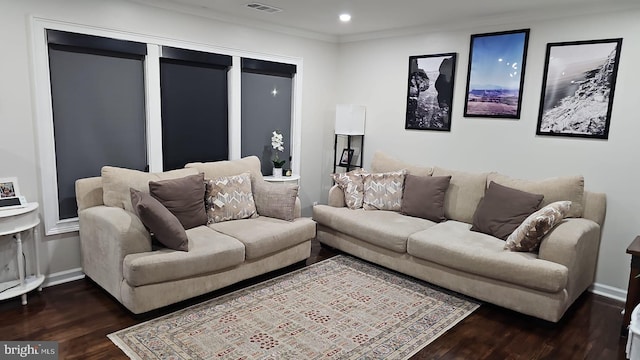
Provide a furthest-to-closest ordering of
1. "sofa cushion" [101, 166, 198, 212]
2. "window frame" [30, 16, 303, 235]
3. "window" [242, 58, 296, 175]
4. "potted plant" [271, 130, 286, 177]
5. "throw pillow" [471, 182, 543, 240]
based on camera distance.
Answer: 1. "potted plant" [271, 130, 286, 177]
2. "window" [242, 58, 296, 175]
3. "throw pillow" [471, 182, 543, 240]
4. "sofa cushion" [101, 166, 198, 212]
5. "window frame" [30, 16, 303, 235]

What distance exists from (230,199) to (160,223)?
3.03 ft

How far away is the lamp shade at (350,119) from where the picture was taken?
5148 mm

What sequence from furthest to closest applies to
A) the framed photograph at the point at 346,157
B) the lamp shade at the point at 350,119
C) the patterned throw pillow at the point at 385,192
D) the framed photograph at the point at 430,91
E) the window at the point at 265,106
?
the framed photograph at the point at 346,157
the lamp shade at the point at 350,119
the window at the point at 265,106
the framed photograph at the point at 430,91
the patterned throw pillow at the point at 385,192

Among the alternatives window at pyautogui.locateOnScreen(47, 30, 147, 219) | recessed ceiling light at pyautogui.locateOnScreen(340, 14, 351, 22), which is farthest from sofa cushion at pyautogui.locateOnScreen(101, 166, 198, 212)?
recessed ceiling light at pyautogui.locateOnScreen(340, 14, 351, 22)

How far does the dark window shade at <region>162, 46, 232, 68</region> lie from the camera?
396 centimetres

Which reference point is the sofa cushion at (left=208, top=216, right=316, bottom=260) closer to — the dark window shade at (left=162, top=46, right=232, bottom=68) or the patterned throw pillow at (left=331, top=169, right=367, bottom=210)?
the patterned throw pillow at (left=331, top=169, right=367, bottom=210)

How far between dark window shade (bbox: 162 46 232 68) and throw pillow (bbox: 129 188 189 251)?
1.56 m

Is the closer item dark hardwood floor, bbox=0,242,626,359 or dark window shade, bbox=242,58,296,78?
dark hardwood floor, bbox=0,242,626,359

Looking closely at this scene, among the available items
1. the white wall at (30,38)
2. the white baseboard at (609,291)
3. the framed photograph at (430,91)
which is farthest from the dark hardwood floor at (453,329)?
the framed photograph at (430,91)

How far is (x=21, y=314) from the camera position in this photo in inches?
116

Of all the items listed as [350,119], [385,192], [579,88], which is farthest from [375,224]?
[579,88]

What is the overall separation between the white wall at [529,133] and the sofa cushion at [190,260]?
2.56m

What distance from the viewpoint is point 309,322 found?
9.77 ft

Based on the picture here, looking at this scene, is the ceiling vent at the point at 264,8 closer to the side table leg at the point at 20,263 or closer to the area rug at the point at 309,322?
the area rug at the point at 309,322
